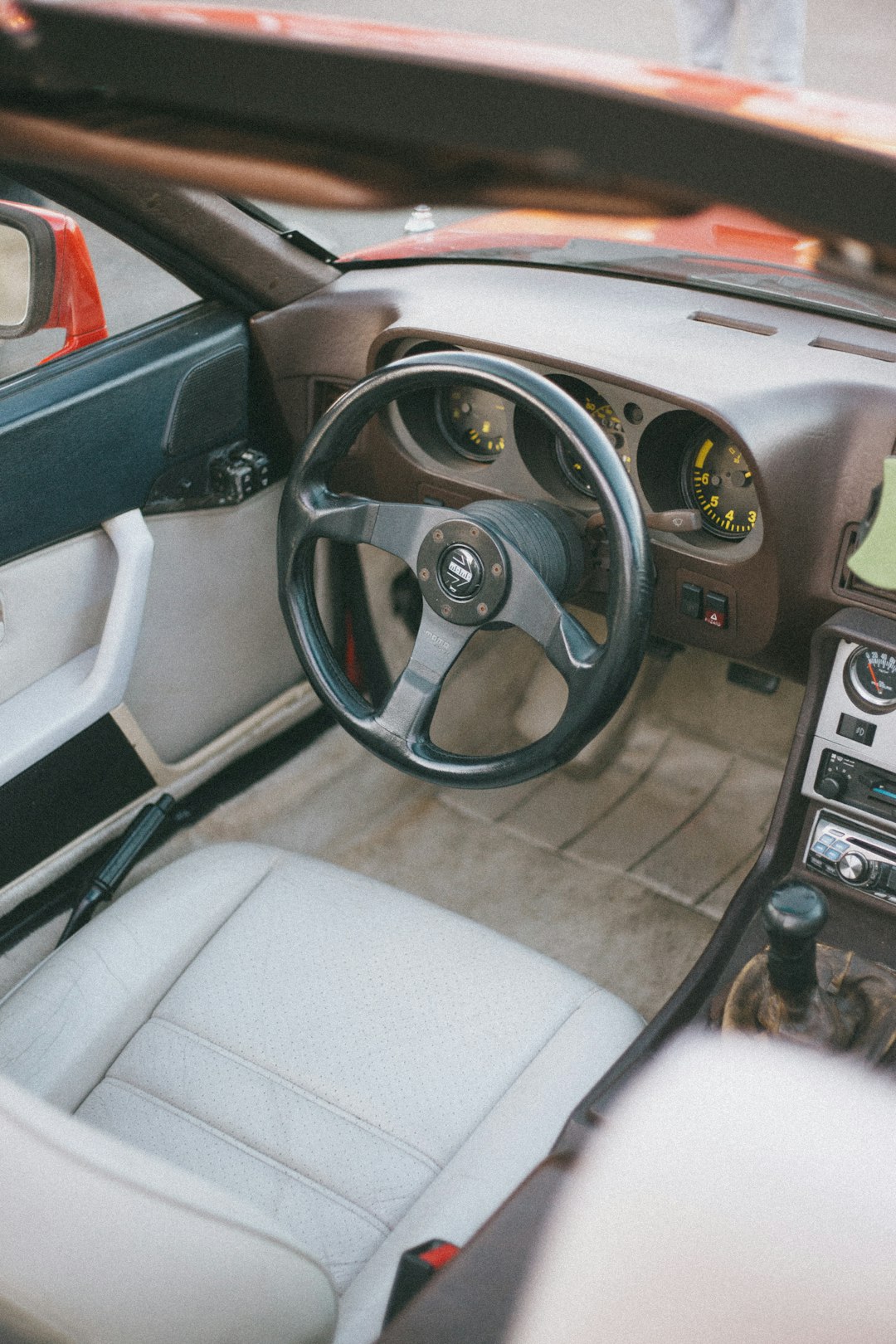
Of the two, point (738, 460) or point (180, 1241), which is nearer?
point (180, 1241)

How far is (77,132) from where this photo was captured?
0.65 meters

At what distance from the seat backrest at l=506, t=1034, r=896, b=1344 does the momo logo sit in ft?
2.33

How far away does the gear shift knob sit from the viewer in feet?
4.03

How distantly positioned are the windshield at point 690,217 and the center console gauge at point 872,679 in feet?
1.43

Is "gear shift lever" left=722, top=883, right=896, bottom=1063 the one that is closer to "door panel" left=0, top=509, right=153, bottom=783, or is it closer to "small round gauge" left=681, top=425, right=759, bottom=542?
"small round gauge" left=681, top=425, right=759, bottom=542

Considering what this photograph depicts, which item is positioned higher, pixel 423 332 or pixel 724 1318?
pixel 423 332

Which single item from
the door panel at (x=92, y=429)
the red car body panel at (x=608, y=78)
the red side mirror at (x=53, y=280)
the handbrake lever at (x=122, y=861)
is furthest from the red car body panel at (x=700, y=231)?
the handbrake lever at (x=122, y=861)

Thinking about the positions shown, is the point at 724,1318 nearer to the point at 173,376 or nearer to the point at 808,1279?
the point at 808,1279

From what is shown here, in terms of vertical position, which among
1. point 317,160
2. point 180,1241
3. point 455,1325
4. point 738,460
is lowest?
point 455,1325

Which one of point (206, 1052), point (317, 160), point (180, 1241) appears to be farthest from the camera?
point (206, 1052)

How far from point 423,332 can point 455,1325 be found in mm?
1298

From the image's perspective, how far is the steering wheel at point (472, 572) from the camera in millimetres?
1468

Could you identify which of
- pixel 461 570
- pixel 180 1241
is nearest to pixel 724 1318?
pixel 180 1241

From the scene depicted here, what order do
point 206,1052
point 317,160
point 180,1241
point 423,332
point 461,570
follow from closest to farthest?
point 317,160 < point 180,1241 < point 206,1052 < point 461,570 < point 423,332
